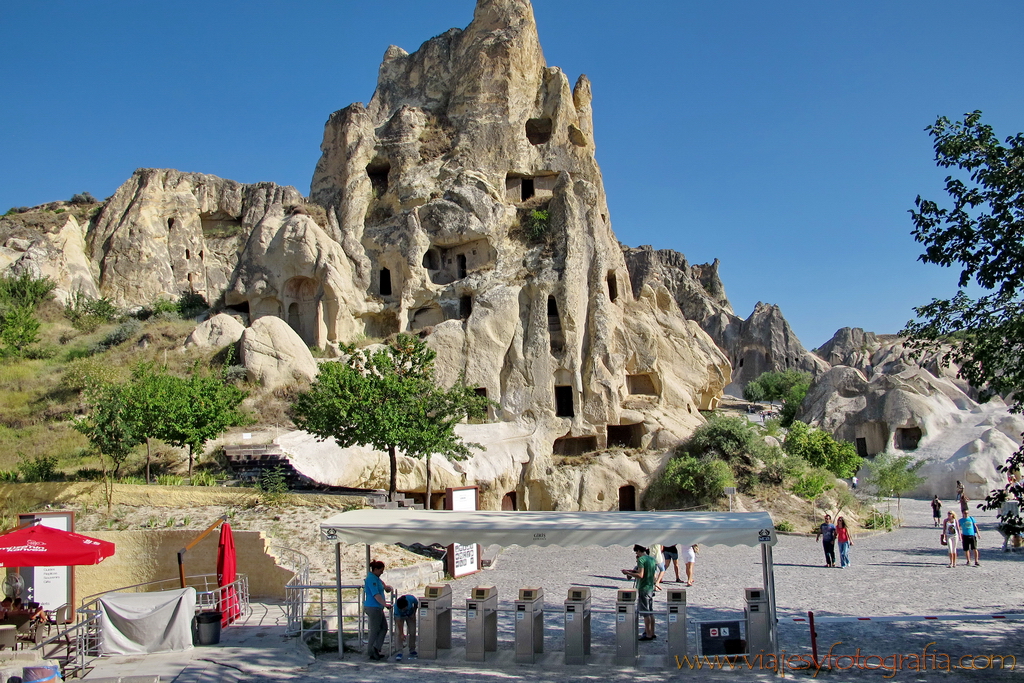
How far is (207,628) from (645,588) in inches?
259

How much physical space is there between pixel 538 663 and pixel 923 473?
120ft

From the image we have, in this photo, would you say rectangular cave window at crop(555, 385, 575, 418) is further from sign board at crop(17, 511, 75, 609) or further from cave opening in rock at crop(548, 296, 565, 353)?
sign board at crop(17, 511, 75, 609)

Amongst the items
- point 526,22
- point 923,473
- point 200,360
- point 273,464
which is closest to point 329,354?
point 200,360

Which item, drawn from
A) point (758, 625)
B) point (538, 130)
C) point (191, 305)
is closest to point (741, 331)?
point (538, 130)

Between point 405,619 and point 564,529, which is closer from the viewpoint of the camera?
point 564,529

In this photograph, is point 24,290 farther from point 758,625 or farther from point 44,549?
point 758,625

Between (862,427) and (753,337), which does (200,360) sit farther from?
(753,337)

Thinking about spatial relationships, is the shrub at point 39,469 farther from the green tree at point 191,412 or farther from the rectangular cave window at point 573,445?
the rectangular cave window at point 573,445

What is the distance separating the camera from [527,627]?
34.7ft

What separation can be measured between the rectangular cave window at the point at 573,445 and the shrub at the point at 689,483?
4334 mm

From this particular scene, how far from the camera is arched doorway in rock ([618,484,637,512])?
1359 inches

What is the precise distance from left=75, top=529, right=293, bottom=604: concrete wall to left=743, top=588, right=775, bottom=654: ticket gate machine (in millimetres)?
9318

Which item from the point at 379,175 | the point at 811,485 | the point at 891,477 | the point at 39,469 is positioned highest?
the point at 379,175

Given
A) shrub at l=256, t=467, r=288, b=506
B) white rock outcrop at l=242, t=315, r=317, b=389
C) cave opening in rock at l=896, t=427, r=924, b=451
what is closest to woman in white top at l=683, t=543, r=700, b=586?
shrub at l=256, t=467, r=288, b=506
